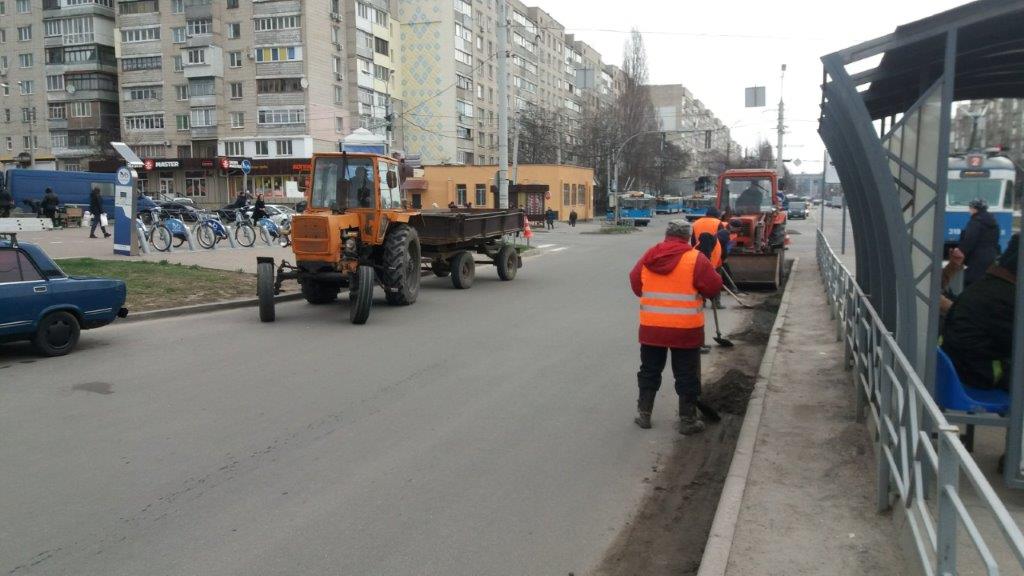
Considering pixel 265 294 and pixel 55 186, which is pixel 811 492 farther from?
pixel 55 186

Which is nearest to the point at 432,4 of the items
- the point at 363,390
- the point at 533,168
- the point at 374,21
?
the point at 374,21

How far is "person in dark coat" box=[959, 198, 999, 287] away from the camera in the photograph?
991 centimetres

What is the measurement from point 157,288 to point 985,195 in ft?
52.3

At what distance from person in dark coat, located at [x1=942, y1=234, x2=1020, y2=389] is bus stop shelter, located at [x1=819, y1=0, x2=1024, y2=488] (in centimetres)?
19

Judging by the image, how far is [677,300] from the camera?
6266mm

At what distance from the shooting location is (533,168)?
59781 mm

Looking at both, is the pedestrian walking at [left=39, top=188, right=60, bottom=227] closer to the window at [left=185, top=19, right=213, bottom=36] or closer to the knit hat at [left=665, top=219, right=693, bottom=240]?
the knit hat at [left=665, top=219, right=693, bottom=240]

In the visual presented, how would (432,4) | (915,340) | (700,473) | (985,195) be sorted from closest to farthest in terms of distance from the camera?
(915,340) → (700,473) → (985,195) → (432,4)

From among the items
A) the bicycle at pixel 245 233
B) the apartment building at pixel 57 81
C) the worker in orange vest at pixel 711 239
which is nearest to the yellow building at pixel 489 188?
the bicycle at pixel 245 233

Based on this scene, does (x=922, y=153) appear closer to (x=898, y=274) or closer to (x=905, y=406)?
(x=898, y=274)

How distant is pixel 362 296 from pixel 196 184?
58.1m

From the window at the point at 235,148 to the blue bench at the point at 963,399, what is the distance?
6415 cm

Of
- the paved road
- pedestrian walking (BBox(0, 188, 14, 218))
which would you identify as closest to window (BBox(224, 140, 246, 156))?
pedestrian walking (BBox(0, 188, 14, 218))

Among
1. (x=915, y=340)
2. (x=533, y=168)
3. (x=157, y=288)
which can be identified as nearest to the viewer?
(x=915, y=340)
